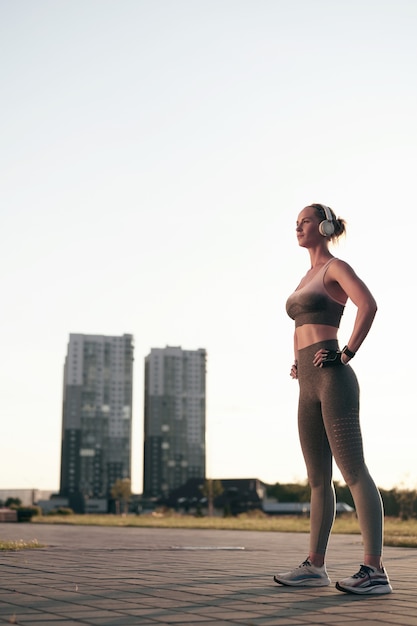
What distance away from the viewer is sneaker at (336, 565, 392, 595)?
4.70 metres

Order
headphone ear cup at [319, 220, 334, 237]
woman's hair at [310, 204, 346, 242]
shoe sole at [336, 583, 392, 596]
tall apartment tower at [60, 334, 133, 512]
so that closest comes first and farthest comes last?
shoe sole at [336, 583, 392, 596] < headphone ear cup at [319, 220, 334, 237] < woman's hair at [310, 204, 346, 242] < tall apartment tower at [60, 334, 133, 512]

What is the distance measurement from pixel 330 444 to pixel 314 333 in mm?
710

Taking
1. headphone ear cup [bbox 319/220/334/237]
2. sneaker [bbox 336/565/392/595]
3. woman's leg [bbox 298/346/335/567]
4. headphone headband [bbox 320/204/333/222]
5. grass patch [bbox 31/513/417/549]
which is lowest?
grass patch [bbox 31/513/417/549]

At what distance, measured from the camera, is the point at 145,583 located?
5.25 metres

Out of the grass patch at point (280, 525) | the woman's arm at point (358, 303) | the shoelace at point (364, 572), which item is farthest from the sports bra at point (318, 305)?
the grass patch at point (280, 525)

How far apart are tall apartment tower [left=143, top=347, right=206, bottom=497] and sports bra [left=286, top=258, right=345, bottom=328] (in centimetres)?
9538

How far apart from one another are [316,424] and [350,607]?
1.40 metres

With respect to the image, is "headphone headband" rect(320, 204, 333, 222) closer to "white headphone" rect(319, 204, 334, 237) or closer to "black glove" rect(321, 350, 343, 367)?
"white headphone" rect(319, 204, 334, 237)

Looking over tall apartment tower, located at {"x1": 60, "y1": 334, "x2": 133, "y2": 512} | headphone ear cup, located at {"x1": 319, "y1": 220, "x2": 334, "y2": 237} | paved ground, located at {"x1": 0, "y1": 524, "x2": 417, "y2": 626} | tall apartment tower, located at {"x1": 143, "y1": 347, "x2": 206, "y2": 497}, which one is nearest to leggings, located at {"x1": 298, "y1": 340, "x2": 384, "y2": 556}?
paved ground, located at {"x1": 0, "y1": 524, "x2": 417, "y2": 626}

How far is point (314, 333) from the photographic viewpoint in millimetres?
5336

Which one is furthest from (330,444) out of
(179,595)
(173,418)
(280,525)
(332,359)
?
(173,418)

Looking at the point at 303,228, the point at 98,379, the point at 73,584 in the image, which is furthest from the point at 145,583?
the point at 98,379

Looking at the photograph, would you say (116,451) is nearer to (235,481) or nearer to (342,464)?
(235,481)

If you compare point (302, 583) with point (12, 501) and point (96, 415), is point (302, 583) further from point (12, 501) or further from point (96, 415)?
point (96, 415)
